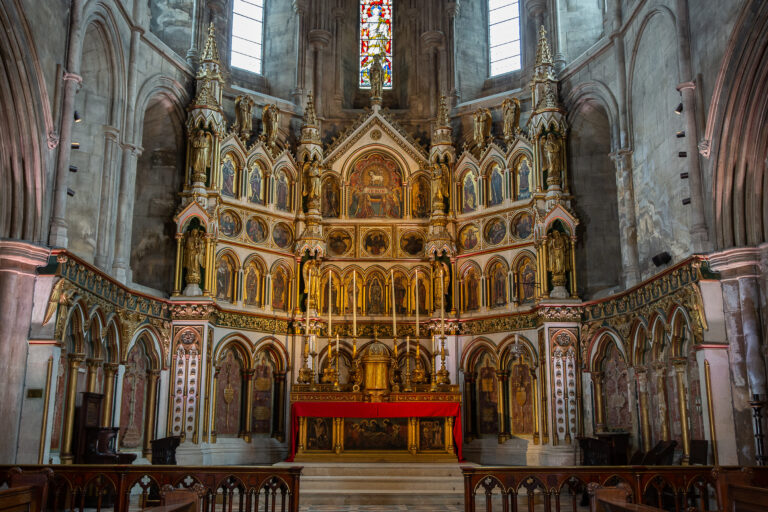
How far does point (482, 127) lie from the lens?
85.4ft

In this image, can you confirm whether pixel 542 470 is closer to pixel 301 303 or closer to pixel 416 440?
pixel 416 440

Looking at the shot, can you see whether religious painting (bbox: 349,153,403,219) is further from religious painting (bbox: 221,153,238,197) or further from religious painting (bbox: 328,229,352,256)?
religious painting (bbox: 221,153,238,197)

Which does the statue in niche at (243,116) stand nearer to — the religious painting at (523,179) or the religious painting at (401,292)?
the religious painting at (401,292)

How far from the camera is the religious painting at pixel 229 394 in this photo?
2302 cm

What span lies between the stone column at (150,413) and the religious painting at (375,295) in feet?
24.2

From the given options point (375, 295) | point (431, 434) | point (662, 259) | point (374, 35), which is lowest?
point (431, 434)

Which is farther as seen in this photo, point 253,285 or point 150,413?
point 253,285

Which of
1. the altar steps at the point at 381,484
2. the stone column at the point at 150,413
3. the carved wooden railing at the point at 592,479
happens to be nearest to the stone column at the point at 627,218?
the altar steps at the point at 381,484

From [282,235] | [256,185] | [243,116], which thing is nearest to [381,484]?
[282,235]

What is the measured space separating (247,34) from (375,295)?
441 inches

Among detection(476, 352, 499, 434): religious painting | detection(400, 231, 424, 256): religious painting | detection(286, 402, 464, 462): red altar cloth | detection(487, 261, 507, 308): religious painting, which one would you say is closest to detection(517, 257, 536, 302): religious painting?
detection(487, 261, 507, 308): religious painting

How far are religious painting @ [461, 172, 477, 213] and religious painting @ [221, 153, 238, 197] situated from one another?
7.58 meters

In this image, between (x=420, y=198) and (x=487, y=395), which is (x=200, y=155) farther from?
(x=487, y=395)

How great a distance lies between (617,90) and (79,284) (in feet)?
49.8
